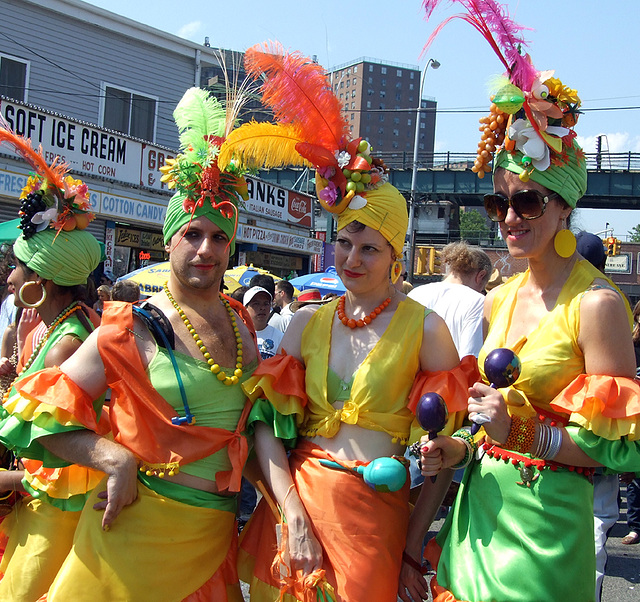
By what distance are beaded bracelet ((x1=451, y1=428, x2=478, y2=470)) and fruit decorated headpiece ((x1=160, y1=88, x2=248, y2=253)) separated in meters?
1.26

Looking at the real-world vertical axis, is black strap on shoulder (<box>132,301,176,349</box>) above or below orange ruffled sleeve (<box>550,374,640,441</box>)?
above

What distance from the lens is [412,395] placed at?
254cm

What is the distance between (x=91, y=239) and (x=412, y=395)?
6.16ft

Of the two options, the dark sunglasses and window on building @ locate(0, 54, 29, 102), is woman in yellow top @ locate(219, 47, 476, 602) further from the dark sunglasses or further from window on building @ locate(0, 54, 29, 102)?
window on building @ locate(0, 54, 29, 102)

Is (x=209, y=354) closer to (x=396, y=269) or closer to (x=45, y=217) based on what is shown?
(x=396, y=269)

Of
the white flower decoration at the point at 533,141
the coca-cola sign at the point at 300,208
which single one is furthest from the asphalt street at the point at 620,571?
the coca-cola sign at the point at 300,208

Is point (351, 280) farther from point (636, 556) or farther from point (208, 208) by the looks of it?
point (636, 556)

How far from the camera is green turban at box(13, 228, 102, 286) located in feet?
10.4

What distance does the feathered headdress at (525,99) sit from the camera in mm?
2412

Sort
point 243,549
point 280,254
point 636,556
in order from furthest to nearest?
point 280,254 → point 636,556 → point 243,549

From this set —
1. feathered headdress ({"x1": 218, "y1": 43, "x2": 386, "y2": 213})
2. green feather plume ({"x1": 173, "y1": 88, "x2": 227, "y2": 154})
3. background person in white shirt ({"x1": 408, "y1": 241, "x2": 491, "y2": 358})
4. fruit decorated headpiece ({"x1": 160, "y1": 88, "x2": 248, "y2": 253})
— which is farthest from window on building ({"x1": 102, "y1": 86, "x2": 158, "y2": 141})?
Answer: feathered headdress ({"x1": 218, "y1": 43, "x2": 386, "y2": 213})

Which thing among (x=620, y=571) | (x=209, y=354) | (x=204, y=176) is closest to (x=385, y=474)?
(x=209, y=354)

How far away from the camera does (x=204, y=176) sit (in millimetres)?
2756

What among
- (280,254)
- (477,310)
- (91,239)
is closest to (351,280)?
(91,239)
